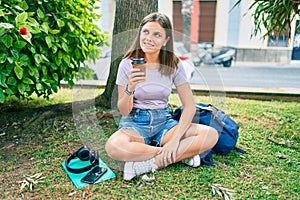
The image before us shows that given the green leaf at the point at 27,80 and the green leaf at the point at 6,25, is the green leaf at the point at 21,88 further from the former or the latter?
the green leaf at the point at 6,25

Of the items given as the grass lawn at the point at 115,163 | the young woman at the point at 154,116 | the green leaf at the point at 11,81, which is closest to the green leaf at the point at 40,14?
the green leaf at the point at 11,81

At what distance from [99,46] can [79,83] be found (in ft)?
1.21

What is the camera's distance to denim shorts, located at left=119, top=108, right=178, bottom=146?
160 cm

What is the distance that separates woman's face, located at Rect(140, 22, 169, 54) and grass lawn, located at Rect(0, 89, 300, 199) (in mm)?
665

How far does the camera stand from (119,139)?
1.51m

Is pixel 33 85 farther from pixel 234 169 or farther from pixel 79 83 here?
pixel 234 169

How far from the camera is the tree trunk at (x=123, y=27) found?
2020mm

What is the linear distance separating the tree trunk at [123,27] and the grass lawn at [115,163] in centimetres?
14

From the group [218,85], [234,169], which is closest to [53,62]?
[218,85]

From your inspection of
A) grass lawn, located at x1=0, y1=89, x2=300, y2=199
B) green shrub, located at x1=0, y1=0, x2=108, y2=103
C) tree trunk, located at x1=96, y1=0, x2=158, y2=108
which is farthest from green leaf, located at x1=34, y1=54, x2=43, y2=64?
tree trunk, located at x1=96, y1=0, x2=158, y2=108

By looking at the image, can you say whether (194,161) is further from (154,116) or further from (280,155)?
(280,155)

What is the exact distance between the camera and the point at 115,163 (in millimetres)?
1586

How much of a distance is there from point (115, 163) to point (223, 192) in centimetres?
60

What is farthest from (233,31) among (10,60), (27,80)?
(10,60)
